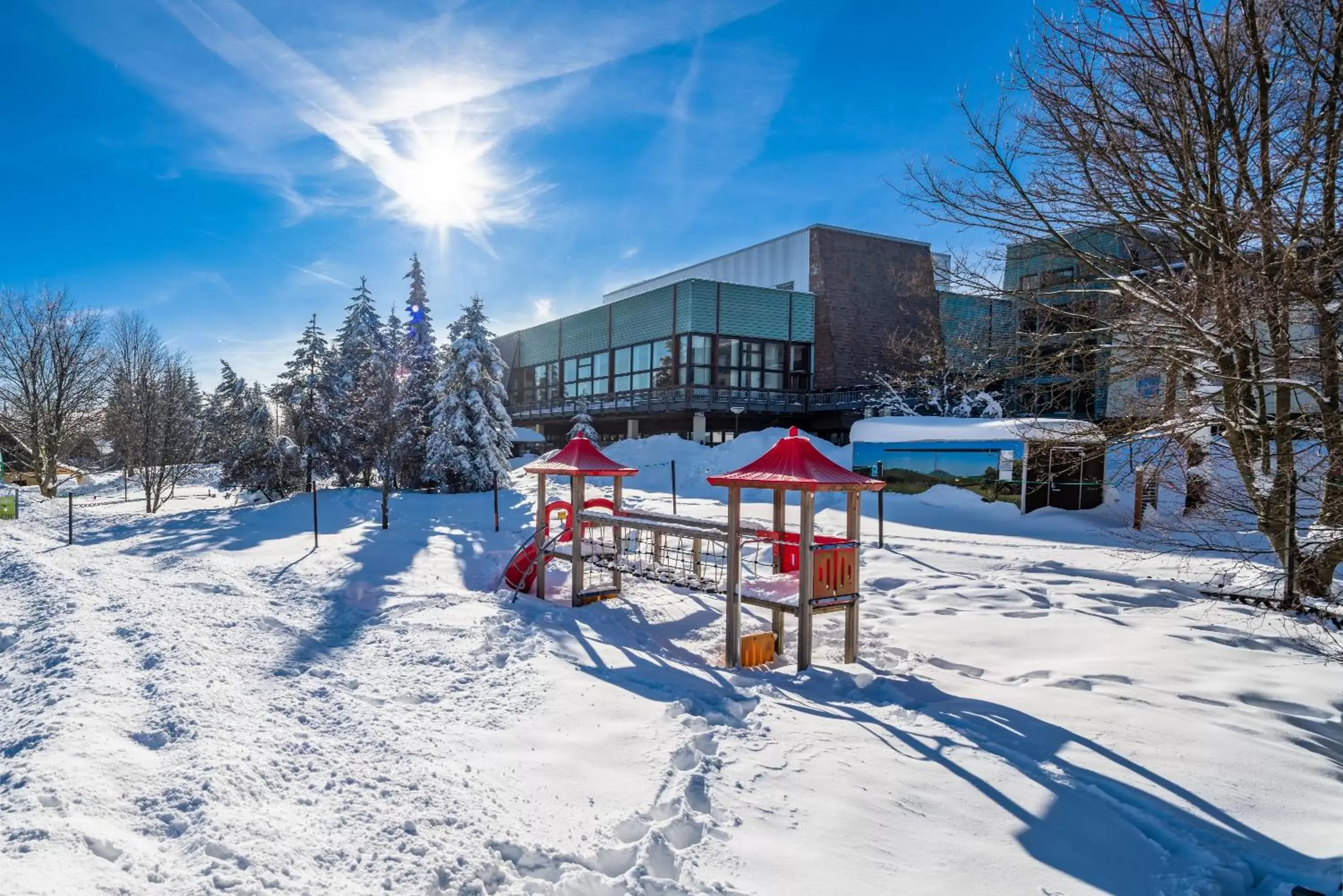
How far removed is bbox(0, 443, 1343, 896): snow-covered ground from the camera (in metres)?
3.37

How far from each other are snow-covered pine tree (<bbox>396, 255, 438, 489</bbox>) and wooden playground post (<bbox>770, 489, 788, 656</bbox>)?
52.5 feet

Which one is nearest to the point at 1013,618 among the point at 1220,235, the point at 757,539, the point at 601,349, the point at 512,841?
the point at 757,539

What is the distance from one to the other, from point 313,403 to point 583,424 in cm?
1379

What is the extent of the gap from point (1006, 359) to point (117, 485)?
4473cm

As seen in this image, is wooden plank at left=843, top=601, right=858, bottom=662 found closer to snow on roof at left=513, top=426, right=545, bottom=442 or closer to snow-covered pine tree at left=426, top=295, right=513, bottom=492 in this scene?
snow-covered pine tree at left=426, top=295, right=513, bottom=492

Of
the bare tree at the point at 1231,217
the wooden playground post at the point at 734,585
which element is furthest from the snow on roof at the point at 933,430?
the wooden playground post at the point at 734,585

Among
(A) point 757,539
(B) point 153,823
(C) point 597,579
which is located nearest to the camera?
(B) point 153,823

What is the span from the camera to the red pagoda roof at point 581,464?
34.4 ft

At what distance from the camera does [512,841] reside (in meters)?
3.50

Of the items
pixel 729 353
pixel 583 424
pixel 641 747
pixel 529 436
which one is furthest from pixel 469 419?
pixel 641 747

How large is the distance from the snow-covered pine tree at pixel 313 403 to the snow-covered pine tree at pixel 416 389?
261cm

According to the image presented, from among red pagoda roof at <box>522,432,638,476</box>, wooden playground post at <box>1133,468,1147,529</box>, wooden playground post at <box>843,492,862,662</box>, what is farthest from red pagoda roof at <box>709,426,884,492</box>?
wooden playground post at <box>1133,468,1147,529</box>

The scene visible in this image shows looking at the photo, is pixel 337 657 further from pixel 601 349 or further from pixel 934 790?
pixel 601 349

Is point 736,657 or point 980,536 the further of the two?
point 980,536
